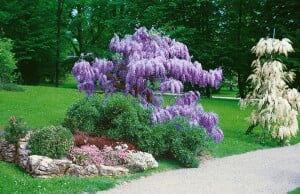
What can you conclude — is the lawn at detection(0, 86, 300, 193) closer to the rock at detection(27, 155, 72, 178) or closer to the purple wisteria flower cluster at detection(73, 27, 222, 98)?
the rock at detection(27, 155, 72, 178)

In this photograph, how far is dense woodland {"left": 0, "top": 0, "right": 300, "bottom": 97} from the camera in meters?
Answer: 30.5

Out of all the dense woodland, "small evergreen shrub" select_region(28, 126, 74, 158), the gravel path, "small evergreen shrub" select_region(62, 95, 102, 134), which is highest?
the dense woodland

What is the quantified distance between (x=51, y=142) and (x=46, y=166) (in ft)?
2.31

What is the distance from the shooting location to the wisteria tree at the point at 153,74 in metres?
14.0

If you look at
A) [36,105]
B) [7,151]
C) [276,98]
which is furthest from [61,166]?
[36,105]

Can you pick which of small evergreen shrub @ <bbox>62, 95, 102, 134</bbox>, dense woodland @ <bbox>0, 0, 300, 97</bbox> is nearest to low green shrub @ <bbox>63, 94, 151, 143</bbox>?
small evergreen shrub @ <bbox>62, 95, 102, 134</bbox>

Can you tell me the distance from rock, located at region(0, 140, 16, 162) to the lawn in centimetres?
30

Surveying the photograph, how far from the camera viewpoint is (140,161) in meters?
11.3

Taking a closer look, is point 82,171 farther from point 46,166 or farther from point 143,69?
point 143,69

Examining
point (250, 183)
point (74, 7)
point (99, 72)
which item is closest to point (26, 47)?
point (74, 7)

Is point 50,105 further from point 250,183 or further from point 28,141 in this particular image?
point 250,183

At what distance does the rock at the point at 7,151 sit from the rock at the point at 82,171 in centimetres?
175

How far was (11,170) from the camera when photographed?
10773 mm

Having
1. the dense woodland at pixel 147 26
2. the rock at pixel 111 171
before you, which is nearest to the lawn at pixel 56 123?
the rock at pixel 111 171
